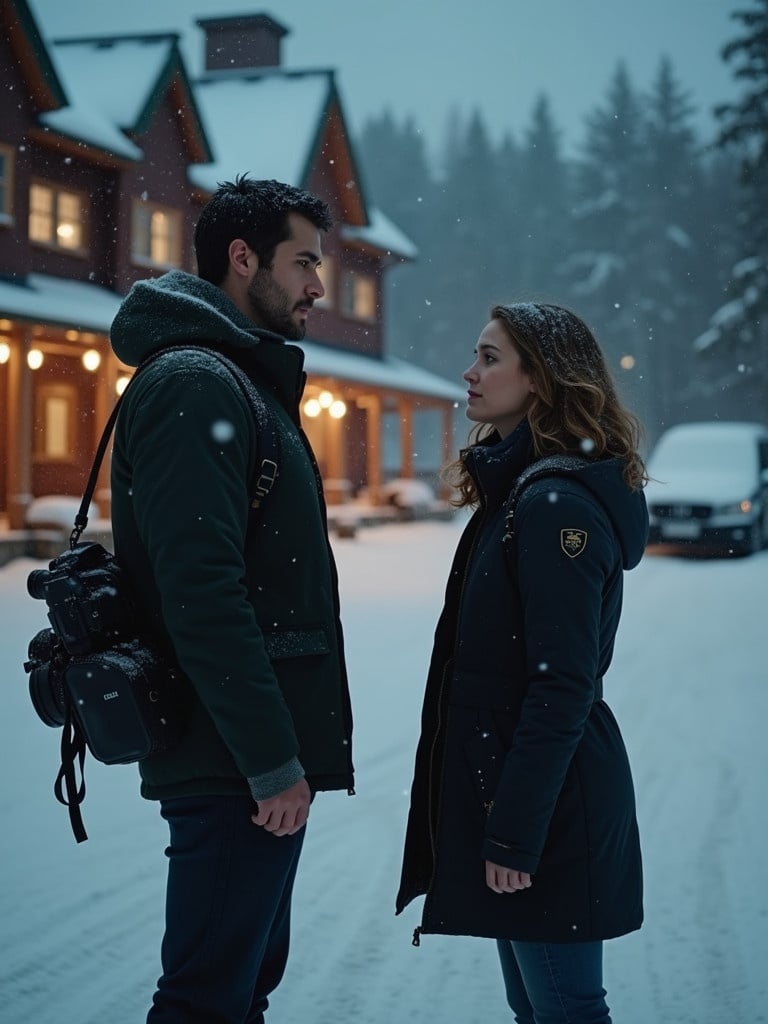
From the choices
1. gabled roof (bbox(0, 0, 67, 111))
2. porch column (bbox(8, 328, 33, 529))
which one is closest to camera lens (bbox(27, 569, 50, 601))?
porch column (bbox(8, 328, 33, 529))

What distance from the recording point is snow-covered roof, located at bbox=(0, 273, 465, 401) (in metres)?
14.9

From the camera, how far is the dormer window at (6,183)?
1584cm

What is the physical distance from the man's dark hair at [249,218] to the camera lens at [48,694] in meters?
0.98

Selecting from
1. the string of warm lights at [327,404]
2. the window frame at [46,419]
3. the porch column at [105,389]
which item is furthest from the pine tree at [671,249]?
the porch column at [105,389]

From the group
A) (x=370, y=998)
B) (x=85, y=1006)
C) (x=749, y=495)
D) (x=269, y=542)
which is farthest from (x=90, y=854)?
(x=749, y=495)

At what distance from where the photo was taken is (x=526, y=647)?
2.32 meters

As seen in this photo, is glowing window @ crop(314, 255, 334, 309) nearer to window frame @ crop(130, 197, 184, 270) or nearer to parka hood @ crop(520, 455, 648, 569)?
window frame @ crop(130, 197, 184, 270)

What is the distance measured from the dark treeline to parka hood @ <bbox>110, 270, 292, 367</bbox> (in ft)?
128

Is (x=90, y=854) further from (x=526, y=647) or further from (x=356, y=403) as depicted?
(x=356, y=403)

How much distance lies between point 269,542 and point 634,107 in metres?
58.8

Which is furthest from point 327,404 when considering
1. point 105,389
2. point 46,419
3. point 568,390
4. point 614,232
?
point 614,232

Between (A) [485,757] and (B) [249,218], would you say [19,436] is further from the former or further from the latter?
(A) [485,757]

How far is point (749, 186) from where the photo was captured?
3544cm

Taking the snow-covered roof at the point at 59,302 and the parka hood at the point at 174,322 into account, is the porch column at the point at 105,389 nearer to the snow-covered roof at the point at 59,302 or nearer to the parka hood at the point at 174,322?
the snow-covered roof at the point at 59,302
